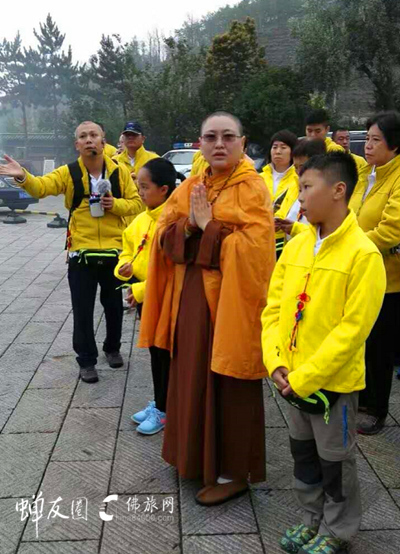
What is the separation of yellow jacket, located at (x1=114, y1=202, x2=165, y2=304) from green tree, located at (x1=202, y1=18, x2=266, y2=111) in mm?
23150

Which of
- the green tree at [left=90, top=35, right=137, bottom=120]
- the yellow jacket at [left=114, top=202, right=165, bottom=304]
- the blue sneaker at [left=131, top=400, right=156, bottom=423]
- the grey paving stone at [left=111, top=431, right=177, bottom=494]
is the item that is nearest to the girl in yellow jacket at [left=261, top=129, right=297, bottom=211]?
the yellow jacket at [left=114, top=202, right=165, bottom=304]

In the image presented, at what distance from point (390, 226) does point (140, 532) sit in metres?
2.02

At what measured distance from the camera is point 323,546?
2.23 metres

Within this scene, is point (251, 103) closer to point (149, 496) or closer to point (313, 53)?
point (313, 53)

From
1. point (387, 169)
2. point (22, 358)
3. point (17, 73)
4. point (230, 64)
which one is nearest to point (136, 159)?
point (22, 358)

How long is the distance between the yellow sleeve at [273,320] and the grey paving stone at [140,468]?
40.0 inches

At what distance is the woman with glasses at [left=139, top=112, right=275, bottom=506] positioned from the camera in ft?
8.06

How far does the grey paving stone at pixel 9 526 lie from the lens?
7.84 feet

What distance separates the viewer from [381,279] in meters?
2.03

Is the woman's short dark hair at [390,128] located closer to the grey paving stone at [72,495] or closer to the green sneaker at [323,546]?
the green sneaker at [323,546]

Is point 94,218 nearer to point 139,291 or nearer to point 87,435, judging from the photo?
point 139,291

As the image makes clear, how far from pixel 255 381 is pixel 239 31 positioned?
1106 inches

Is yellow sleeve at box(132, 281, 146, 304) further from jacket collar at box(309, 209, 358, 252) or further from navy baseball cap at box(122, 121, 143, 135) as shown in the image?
navy baseball cap at box(122, 121, 143, 135)

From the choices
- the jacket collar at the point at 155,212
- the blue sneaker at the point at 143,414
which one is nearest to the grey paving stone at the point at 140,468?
the blue sneaker at the point at 143,414
